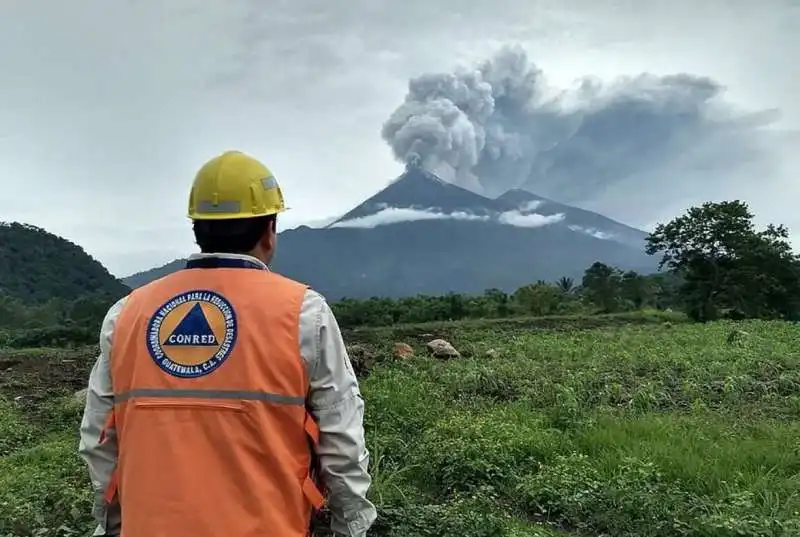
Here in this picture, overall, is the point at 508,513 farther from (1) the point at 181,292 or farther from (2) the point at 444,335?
(2) the point at 444,335

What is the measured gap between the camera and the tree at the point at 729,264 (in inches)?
934

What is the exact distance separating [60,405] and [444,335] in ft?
27.4

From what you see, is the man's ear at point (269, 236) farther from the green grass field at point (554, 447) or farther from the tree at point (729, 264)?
the tree at point (729, 264)

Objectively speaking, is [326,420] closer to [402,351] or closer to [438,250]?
[402,351]

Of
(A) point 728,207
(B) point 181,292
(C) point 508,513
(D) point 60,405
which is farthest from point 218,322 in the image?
(A) point 728,207

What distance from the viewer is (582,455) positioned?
505cm

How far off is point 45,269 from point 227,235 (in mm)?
40880

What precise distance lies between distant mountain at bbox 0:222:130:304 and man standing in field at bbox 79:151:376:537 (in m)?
36.0

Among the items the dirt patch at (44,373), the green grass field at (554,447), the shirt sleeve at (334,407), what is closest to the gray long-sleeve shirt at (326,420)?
the shirt sleeve at (334,407)

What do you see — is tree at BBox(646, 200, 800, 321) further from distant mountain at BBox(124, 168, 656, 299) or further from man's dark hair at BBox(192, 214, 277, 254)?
distant mountain at BBox(124, 168, 656, 299)

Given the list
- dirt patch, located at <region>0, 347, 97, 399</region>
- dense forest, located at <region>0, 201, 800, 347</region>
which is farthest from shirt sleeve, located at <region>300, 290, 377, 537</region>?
dense forest, located at <region>0, 201, 800, 347</region>

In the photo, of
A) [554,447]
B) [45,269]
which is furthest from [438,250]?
[554,447]

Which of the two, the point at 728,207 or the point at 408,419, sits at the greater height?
the point at 728,207

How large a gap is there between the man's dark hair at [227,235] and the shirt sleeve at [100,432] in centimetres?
27
